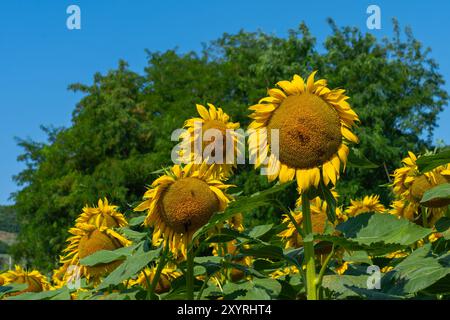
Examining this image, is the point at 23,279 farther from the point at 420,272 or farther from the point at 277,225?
the point at 420,272

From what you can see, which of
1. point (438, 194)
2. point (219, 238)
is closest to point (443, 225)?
point (438, 194)

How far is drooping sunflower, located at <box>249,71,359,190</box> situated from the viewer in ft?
8.64

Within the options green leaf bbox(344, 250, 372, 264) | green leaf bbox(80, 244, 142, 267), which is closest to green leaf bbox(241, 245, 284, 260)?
green leaf bbox(344, 250, 372, 264)

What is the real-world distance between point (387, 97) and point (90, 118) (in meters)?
13.3

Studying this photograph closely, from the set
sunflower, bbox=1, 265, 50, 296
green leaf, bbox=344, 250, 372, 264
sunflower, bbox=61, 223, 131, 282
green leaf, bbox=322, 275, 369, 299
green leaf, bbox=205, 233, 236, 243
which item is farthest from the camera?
sunflower, bbox=1, 265, 50, 296

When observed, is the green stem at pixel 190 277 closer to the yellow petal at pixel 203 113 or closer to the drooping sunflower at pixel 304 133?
the drooping sunflower at pixel 304 133

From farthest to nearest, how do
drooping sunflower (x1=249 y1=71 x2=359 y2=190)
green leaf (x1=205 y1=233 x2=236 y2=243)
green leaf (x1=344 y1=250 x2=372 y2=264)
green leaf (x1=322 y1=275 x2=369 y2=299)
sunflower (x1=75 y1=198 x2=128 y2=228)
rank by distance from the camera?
sunflower (x1=75 y1=198 x2=128 y2=228) < green leaf (x1=344 y1=250 x2=372 y2=264) < green leaf (x1=205 y1=233 x2=236 y2=243) < drooping sunflower (x1=249 y1=71 x2=359 y2=190) < green leaf (x1=322 y1=275 x2=369 y2=299)

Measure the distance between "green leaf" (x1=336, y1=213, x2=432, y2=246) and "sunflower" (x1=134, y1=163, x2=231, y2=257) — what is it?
635 millimetres

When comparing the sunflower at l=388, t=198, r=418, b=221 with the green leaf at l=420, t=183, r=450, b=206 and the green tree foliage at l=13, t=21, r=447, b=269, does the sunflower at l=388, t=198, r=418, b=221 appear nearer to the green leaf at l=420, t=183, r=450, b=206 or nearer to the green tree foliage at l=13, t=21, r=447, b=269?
the green leaf at l=420, t=183, r=450, b=206

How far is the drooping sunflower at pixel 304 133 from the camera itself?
263 centimetres

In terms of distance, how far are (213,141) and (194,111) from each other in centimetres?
2727

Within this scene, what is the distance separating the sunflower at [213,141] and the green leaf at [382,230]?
93 cm

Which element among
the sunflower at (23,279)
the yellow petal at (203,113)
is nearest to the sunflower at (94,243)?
the sunflower at (23,279)

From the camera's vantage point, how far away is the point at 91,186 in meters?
27.7
